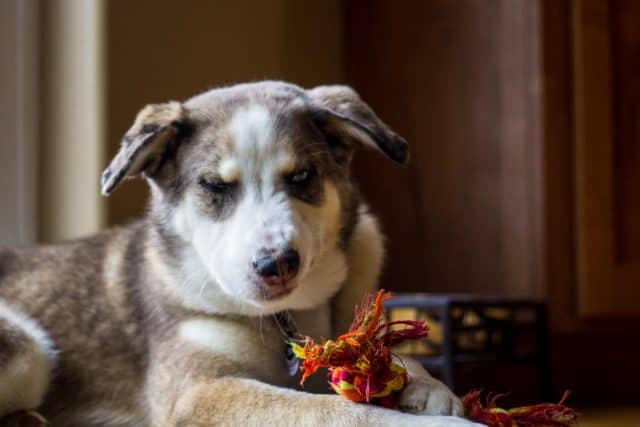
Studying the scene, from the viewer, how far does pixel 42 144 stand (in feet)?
9.63

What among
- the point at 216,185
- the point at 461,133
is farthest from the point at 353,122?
the point at 461,133

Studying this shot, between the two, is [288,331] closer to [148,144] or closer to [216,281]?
[216,281]

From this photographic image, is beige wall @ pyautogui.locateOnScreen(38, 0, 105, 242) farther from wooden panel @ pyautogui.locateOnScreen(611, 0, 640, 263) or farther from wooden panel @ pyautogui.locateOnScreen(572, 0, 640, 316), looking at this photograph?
wooden panel @ pyautogui.locateOnScreen(611, 0, 640, 263)

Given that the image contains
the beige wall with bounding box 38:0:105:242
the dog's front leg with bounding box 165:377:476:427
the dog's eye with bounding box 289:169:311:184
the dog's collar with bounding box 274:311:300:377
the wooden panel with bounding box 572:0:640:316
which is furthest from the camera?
the wooden panel with bounding box 572:0:640:316

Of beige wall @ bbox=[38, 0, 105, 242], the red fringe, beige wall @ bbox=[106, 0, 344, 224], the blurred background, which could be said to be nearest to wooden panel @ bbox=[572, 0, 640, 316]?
the blurred background

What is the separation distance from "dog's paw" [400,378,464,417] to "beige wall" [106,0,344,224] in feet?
4.88

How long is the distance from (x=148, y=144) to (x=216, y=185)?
17 centimetres

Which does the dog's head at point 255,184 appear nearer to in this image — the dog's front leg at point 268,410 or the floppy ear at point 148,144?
the floppy ear at point 148,144

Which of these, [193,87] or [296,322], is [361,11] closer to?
[193,87]

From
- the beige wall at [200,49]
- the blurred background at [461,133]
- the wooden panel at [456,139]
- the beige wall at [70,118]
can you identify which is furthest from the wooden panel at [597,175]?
the beige wall at [70,118]

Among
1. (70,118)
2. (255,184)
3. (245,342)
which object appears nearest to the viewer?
(255,184)

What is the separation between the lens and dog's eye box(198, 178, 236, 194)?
180 centimetres

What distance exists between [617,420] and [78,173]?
72.3 inches

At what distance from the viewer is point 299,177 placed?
1.81 m
